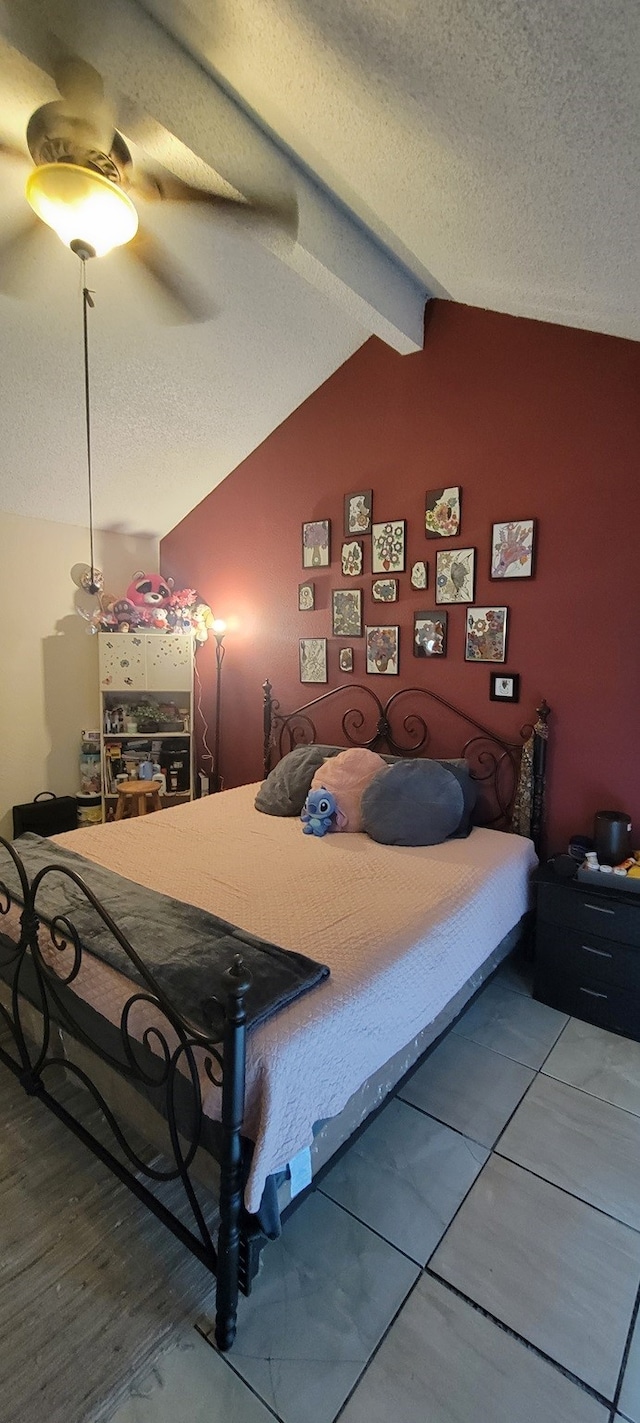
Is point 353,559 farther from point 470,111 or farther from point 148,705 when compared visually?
point 470,111

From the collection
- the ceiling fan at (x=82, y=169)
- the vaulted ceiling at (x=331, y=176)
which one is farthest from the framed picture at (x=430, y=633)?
the ceiling fan at (x=82, y=169)

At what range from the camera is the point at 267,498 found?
3650 millimetres

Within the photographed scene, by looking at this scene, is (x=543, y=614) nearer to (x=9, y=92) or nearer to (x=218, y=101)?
(x=218, y=101)

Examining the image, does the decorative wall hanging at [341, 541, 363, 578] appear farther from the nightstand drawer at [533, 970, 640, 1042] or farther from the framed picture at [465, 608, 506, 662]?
the nightstand drawer at [533, 970, 640, 1042]

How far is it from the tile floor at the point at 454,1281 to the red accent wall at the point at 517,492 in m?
1.22

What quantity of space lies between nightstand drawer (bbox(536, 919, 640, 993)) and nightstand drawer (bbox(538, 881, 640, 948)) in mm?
29

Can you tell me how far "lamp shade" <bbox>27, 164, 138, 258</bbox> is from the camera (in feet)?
4.59

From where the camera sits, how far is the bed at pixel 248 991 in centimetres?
114

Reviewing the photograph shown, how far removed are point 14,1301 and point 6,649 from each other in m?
3.19

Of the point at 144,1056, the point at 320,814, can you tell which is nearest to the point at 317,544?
the point at 320,814

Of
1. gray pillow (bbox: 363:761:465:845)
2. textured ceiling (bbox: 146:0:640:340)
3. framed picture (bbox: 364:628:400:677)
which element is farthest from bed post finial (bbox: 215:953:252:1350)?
framed picture (bbox: 364:628:400:677)

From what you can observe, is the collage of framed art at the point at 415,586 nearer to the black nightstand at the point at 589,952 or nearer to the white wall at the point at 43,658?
the black nightstand at the point at 589,952

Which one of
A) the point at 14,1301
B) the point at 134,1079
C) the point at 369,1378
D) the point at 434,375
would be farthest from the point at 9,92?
the point at 369,1378

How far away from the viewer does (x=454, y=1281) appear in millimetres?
1301
